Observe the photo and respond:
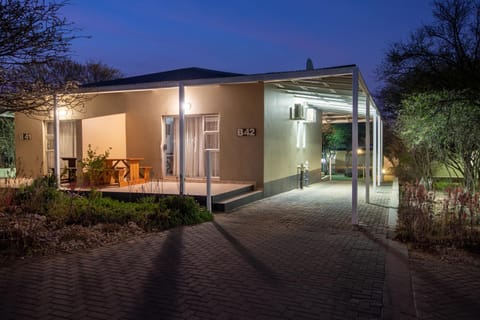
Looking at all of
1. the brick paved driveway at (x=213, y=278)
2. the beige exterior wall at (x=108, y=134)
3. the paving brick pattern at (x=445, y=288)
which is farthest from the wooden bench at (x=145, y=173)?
the paving brick pattern at (x=445, y=288)

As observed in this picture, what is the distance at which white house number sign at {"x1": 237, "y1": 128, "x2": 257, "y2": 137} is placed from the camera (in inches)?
438

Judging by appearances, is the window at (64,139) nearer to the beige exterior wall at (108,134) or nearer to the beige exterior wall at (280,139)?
the beige exterior wall at (108,134)

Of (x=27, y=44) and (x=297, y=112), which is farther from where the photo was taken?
(x=297, y=112)

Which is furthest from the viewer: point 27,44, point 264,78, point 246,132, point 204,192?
point 246,132

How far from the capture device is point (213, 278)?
14.6ft

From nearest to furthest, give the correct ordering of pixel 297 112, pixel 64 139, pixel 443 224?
pixel 443 224 < pixel 297 112 < pixel 64 139

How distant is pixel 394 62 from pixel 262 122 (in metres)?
3.81

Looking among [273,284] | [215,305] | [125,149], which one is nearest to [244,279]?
[273,284]

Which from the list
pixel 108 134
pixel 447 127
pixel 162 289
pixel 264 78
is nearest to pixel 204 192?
pixel 264 78

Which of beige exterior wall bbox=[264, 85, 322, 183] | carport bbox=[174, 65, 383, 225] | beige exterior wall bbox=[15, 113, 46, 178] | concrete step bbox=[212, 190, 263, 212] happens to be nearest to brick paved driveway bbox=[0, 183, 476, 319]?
concrete step bbox=[212, 190, 263, 212]

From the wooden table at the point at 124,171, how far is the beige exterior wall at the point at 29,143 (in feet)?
12.0

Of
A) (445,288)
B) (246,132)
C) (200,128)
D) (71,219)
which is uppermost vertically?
(200,128)

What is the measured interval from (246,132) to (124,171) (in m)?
3.72

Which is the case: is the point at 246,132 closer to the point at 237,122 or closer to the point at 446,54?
the point at 237,122
